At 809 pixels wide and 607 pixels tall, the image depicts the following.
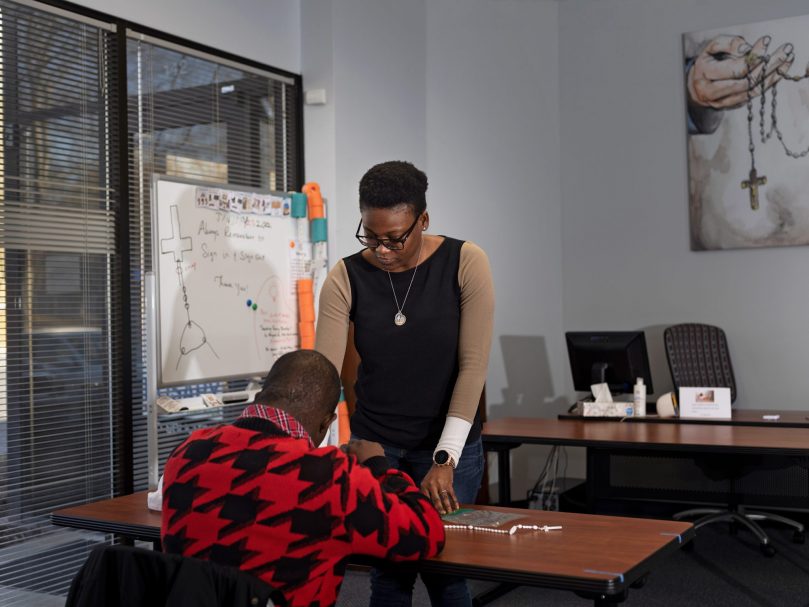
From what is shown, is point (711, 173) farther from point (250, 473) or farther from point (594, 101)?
point (250, 473)

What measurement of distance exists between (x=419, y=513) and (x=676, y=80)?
4.83 metres

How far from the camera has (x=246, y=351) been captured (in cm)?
437

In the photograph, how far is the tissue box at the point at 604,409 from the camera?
4402 mm

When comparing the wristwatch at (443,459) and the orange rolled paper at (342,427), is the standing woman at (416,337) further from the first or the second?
the orange rolled paper at (342,427)

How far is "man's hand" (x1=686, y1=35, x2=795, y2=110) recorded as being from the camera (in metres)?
5.59

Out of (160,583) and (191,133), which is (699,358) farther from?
(160,583)

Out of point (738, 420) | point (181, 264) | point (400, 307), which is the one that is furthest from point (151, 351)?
point (738, 420)

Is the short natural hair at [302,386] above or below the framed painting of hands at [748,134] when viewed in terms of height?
below

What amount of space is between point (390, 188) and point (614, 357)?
2.76 m

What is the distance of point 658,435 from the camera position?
12.5ft

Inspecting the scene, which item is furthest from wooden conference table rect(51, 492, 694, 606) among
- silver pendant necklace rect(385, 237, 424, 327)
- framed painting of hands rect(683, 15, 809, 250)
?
framed painting of hands rect(683, 15, 809, 250)

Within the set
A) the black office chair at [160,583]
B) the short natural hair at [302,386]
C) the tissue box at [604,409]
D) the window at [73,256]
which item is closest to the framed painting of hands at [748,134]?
the tissue box at [604,409]

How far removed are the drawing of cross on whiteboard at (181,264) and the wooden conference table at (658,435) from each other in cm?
137

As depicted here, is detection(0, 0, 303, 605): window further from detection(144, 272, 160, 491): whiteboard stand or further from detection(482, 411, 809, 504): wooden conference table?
detection(482, 411, 809, 504): wooden conference table
